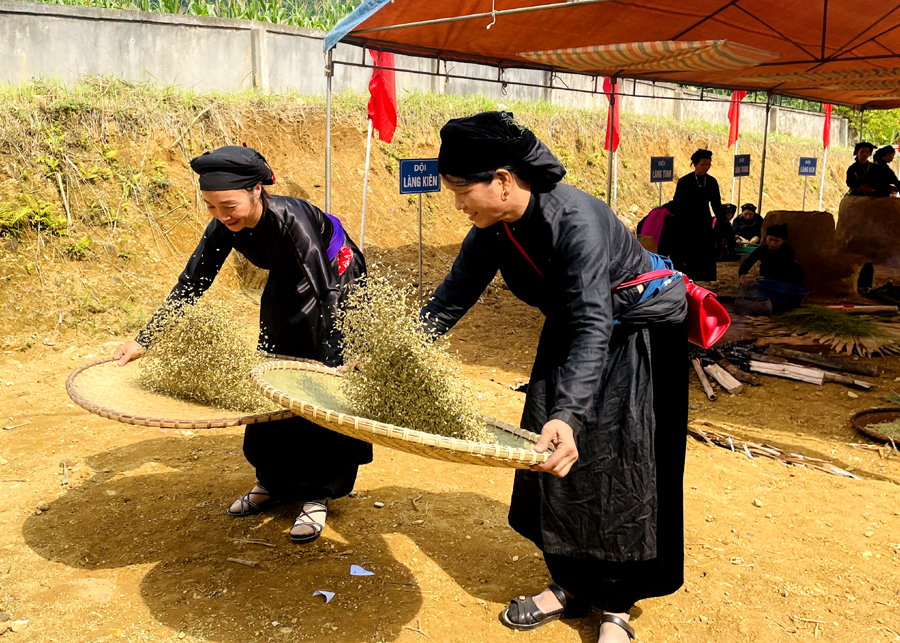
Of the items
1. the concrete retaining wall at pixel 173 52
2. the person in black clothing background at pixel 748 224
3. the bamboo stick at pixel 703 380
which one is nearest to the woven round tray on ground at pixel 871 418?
the bamboo stick at pixel 703 380

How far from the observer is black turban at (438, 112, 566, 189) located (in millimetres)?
2041

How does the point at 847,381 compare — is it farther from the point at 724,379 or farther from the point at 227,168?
the point at 227,168

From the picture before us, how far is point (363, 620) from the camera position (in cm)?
272

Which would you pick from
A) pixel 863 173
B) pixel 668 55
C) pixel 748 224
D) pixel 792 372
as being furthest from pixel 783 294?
pixel 863 173

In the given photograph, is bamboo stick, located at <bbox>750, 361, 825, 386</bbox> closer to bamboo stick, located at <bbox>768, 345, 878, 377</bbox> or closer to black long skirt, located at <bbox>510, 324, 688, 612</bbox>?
bamboo stick, located at <bbox>768, 345, 878, 377</bbox>

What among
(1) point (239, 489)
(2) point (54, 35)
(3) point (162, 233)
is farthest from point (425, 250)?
(1) point (239, 489)

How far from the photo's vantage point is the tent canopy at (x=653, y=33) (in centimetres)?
616

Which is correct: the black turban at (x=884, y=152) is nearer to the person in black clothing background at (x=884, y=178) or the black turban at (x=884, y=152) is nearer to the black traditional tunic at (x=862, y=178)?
the person in black clothing background at (x=884, y=178)

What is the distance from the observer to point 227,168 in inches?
105

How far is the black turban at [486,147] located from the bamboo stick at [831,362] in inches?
185

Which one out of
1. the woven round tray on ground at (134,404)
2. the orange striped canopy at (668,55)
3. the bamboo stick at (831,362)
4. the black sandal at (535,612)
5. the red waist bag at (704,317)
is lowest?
the black sandal at (535,612)

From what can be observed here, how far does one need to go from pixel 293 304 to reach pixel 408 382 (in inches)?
35.6

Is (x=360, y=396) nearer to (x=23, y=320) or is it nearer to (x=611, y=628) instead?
(x=611, y=628)

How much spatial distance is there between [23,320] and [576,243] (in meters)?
5.95
